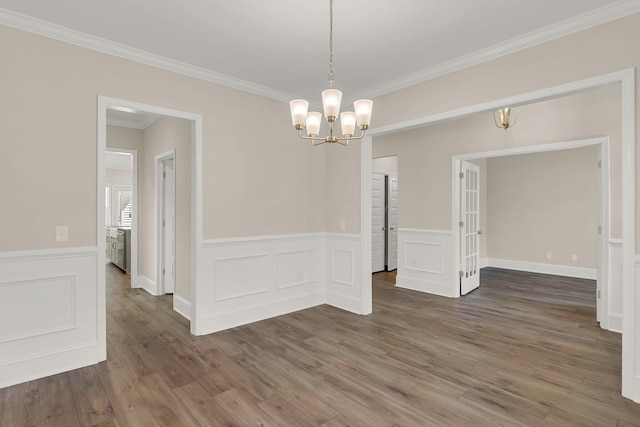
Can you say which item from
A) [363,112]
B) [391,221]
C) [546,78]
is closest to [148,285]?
[363,112]

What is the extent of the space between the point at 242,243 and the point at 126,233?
4637 mm

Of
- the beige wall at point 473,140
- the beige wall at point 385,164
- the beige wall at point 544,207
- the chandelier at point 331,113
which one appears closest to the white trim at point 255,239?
the beige wall at point 473,140

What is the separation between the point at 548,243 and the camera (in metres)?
6.96

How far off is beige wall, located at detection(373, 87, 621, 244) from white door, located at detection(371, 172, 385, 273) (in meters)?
0.95

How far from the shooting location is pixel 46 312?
2.76 m

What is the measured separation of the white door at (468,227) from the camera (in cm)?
523

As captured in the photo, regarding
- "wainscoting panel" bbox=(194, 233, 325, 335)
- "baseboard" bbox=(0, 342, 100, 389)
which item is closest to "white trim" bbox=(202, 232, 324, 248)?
"wainscoting panel" bbox=(194, 233, 325, 335)

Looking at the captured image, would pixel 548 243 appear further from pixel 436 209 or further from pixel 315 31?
pixel 315 31

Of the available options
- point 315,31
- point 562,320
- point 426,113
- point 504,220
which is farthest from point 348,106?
point 504,220

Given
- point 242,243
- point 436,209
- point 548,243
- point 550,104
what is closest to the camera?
point 242,243

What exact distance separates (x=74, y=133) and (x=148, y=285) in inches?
127

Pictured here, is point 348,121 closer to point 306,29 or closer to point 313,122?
point 313,122

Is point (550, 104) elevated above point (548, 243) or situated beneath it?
elevated above

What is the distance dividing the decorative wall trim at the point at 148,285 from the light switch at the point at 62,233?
2526mm
